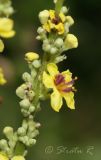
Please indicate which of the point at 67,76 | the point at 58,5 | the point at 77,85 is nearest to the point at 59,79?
the point at 67,76

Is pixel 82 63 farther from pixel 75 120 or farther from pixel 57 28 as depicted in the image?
pixel 57 28

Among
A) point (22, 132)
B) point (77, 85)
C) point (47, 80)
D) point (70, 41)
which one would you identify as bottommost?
point (22, 132)

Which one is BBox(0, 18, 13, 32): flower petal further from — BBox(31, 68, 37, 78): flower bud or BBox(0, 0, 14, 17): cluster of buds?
BBox(31, 68, 37, 78): flower bud

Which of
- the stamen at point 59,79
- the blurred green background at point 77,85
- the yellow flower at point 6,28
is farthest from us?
the blurred green background at point 77,85

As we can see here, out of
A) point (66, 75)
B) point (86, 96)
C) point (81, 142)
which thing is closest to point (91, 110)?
point (86, 96)

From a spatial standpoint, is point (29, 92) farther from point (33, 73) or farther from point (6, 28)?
point (6, 28)

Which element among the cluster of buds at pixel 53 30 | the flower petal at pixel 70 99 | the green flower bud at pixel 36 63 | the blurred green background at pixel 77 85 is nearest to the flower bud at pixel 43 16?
the cluster of buds at pixel 53 30

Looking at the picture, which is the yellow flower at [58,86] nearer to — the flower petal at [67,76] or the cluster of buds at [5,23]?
the flower petal at [67,76]
